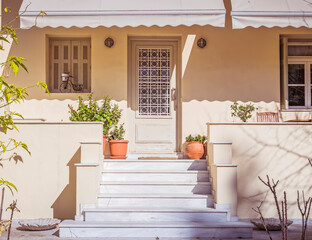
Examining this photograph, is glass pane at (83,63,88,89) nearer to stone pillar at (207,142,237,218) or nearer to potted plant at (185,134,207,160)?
potted plant at (185,134,207,160)

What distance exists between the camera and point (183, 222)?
800 cm

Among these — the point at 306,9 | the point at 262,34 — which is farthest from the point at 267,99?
the point at 306,9

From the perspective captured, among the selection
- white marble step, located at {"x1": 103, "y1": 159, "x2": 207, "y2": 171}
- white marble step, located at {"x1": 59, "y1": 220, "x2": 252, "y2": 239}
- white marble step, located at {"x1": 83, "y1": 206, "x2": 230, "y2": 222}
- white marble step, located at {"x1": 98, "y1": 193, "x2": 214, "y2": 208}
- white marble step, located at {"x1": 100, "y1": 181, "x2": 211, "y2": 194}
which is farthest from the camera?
white marble step, located at {"x1": 103, "y1": 159, "x2": 207, "y2": 171}

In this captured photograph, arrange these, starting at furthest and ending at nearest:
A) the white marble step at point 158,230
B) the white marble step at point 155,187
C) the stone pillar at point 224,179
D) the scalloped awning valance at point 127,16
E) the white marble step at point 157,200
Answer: the scalloped awning valance at point 127,16
the white marble step at point 155,187
the white marble step at point 157,200
the stone pillar at point 224,179
the white marble step at point 158,230

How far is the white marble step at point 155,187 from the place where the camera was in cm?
914

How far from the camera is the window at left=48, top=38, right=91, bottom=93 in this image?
11867mm

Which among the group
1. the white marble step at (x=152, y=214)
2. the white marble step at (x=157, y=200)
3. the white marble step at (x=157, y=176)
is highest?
the white marble step at (x=157, y=176)

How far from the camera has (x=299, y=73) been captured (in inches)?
466

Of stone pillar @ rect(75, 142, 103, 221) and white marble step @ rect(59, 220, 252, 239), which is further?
stone pillar @ rect(75, 142, 103, 221)

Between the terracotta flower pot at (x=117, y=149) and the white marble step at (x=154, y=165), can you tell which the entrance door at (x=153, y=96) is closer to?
the terracotta flower pot at (x=117, y=149)

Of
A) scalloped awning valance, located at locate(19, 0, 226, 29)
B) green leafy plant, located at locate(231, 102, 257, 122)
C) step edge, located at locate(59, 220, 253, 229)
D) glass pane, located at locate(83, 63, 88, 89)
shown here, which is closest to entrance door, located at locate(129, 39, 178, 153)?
glass pane, located at locate(83, 63, 88, 89)

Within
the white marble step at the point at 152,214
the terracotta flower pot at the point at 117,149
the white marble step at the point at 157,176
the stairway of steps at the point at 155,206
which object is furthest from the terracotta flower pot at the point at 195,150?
the white marble step at the point at 152,214

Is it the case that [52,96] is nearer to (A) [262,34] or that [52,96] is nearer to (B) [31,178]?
(B) [31,178]

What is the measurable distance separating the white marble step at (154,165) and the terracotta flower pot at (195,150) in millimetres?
831
